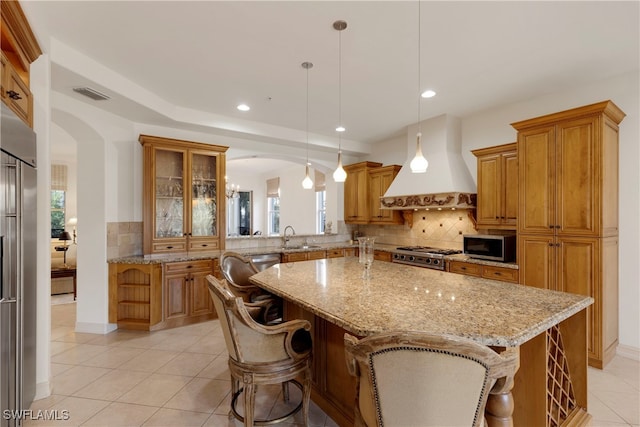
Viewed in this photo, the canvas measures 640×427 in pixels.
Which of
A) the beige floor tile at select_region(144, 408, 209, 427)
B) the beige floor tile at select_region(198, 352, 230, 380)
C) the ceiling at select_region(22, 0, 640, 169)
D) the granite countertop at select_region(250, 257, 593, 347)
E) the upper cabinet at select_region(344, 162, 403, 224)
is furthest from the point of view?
the upper cabinet at select_region(344, 162, 403, 224)

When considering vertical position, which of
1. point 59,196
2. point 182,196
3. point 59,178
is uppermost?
point 59,178

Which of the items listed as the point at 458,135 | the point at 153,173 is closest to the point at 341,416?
the point at 153,173

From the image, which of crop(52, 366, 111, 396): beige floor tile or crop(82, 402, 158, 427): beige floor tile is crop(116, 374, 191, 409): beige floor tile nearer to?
crop(82, 402, 158, 427): beige floor tile

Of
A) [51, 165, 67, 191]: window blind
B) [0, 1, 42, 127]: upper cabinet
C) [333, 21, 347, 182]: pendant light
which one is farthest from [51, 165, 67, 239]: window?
[333, 21, 347, 182]: pendant light

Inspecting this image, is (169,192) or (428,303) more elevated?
(169,192)

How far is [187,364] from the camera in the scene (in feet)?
9.64

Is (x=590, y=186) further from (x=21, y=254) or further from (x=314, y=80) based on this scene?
(x=21, y=254)

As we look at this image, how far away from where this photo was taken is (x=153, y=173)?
3938 millimetres

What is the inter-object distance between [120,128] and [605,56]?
5304 mm

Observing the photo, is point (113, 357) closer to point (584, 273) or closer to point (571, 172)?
point (584, 273)

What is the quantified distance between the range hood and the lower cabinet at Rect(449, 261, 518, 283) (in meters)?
0.80

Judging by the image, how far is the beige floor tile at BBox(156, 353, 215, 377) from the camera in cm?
279

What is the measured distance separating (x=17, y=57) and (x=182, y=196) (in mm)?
2297

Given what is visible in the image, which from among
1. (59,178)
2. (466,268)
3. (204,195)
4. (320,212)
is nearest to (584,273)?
(466,268)
